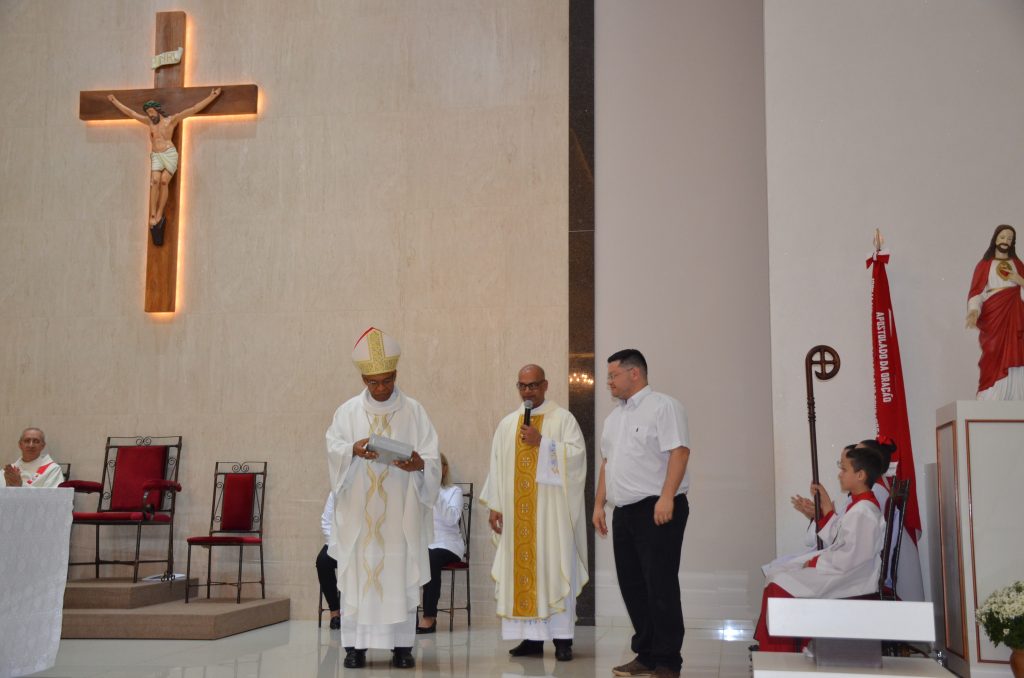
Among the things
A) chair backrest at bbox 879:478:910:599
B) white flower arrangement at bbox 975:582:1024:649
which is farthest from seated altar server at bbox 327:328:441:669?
white flower arrangement at bbox 975:582:1024:649

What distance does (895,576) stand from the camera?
17.1 ft

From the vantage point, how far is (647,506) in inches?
218

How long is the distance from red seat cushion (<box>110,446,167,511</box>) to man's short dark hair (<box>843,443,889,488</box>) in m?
5.52

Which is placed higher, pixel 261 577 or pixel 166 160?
pixel 166 160

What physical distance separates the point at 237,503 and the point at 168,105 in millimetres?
3422

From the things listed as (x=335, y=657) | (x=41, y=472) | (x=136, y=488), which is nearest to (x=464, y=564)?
(x=335, y=657)

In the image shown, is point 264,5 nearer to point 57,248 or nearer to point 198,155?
point 198,155

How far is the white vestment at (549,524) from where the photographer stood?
6.21 metres

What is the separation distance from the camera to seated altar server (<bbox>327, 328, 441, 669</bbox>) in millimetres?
5848

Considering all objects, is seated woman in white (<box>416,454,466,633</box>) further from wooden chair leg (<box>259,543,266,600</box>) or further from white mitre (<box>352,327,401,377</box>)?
white mitre (<box>352,327,401,377</box>)

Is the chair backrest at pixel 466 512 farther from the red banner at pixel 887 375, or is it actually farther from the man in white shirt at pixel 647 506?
the red banner at pixel 887 375

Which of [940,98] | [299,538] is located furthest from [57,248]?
[940,98]

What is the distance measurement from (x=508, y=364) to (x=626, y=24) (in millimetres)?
2899

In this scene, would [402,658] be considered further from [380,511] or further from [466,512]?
[466,512]
